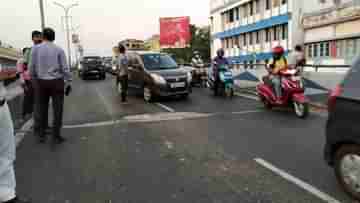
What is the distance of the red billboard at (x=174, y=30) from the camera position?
45.5 m

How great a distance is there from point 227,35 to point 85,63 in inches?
958

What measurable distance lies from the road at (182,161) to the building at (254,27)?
93.9 feet

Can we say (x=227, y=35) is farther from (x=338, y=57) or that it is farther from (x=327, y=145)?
(x=327, y=145)

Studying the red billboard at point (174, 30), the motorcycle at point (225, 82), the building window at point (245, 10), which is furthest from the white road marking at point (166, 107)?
the red billboard at point (174, 30)

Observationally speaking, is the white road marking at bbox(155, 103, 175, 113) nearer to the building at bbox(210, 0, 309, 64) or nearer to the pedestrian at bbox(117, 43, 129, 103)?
the pedestrian at bbox(117, 43, 129, 103)

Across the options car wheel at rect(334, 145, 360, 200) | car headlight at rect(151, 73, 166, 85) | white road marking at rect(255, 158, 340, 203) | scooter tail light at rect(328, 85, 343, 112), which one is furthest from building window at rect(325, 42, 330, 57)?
car wheel at rect(334, 145, 360, 200)

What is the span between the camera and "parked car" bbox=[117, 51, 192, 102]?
1139 cm

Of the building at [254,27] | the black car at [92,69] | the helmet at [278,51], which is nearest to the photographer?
the helmet at [278,51]

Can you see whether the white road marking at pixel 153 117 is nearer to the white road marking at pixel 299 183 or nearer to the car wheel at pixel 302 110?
the car wheel at pixel 302 110

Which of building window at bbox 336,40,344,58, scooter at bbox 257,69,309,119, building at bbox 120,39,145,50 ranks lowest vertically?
scooter at bbox 257,69,309,119

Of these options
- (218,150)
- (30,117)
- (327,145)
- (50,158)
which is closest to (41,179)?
(50,158)

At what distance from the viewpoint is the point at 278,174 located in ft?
14.2

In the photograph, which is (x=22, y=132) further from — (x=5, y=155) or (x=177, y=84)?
(x=177, y=84)

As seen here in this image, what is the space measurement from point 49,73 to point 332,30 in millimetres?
29414
